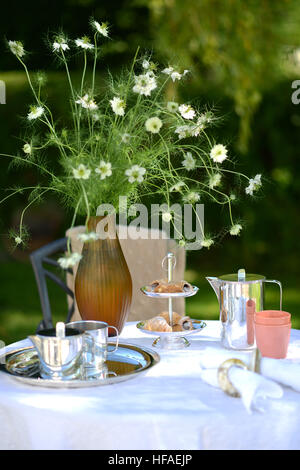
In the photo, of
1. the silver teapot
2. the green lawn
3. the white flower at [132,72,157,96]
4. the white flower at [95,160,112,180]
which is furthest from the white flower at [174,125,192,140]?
the green lawn

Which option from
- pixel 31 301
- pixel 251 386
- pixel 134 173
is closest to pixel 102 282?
pixel 134 173

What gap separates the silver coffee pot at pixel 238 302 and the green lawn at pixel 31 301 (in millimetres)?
3478

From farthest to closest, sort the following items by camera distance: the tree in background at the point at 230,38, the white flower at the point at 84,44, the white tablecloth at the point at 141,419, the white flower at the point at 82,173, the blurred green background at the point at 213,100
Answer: the blurred green background at the point at 213,100, the tree in background at the point at 230,38, the white flower at the point at 84,44, the white flower at the point at 82,173, the white tablecloth at the point at 141,419

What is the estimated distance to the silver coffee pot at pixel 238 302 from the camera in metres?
1.60

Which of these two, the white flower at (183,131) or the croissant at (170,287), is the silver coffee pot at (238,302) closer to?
the croissant at (170,287)

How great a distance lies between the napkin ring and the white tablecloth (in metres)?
0.02

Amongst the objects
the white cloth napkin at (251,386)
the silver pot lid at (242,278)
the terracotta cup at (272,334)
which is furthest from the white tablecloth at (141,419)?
the silver pot lid at (242,278)

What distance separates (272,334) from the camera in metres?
1.53

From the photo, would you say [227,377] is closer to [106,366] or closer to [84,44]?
[106,366]

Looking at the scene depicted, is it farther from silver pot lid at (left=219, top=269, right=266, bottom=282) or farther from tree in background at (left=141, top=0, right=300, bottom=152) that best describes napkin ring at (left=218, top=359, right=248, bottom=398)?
tree in background at (left=141, top=0, right=300, bottom=152)

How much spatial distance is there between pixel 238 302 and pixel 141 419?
465 millimetres

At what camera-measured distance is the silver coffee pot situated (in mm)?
1604

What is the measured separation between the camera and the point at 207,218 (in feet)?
18.7
